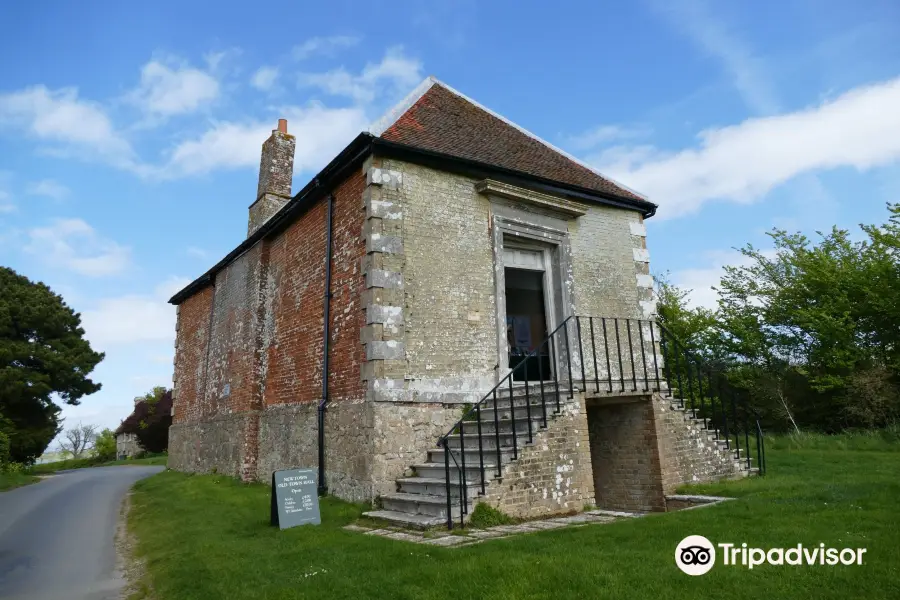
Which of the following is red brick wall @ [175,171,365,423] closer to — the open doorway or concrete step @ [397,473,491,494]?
concrete step @ [397,473,491,494]

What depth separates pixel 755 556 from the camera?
14.6ft

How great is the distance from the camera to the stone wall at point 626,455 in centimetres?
892

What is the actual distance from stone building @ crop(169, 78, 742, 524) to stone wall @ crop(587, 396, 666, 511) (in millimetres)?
24

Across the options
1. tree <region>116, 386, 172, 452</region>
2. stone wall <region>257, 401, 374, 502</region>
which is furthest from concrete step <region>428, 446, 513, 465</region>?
tree <region>116, 386, 172, 452</region>

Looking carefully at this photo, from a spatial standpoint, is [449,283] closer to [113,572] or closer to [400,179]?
[400,179]

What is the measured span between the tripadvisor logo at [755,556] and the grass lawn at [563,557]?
9 centimetres

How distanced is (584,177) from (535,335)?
11.9 ft

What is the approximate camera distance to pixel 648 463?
29.4 feet

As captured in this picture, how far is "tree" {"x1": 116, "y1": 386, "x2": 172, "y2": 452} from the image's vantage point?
36875 millimetres

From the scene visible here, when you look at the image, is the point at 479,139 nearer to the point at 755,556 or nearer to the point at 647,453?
the point at 647,453

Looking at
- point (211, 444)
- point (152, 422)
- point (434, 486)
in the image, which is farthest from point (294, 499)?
point (152, 422)

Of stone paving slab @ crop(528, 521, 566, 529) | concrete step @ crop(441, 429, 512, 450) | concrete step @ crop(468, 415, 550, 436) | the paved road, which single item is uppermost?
concrete step @ crop(468, 415, 550, 436)

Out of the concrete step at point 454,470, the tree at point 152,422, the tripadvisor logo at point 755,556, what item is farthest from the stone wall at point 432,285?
the tree at point 152,422

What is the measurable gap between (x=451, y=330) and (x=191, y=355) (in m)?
11.7
